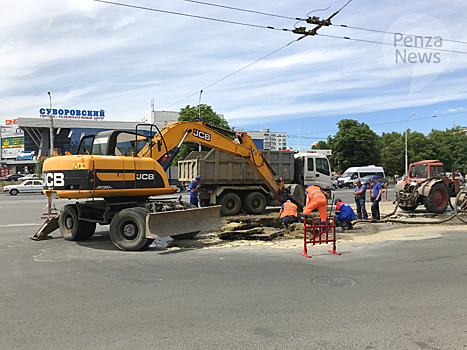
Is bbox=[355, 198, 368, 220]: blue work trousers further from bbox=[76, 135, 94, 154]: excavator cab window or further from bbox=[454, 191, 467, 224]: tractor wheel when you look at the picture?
bbox=[76, 135, 94, 154]: excavator cab window

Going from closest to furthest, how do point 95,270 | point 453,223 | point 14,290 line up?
1. point 14,290
2. point 95,270
3. point 453,223

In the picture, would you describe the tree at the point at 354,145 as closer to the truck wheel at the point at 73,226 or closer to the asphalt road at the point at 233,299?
the asphalt road at the point at 233,299

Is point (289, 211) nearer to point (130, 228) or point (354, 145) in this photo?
point (130, 228)

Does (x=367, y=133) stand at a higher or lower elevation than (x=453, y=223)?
higher

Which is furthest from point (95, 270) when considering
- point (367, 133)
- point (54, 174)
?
point (367, 133)

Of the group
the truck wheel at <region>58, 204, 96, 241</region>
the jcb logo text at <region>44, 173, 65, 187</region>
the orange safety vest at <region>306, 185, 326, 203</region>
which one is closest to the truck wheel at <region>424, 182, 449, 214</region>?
the orange safety vest at <region>306, 185, 326, 203</region>

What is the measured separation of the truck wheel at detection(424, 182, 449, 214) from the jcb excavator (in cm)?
1052

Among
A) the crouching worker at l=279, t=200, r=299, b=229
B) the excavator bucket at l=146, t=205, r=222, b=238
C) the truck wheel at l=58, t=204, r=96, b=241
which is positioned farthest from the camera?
the crouching worker at l=279, t=200, r=299, b=229

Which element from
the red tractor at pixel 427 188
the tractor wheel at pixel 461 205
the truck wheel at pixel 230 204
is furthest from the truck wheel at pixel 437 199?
the truck wheel at pixel 230 204

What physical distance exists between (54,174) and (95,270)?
123 inches

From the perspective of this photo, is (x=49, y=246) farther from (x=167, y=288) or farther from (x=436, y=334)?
(x=436, y=334)

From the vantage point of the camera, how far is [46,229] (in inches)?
405

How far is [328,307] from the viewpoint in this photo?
4.98 meters

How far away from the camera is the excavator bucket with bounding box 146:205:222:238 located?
8516 mm
